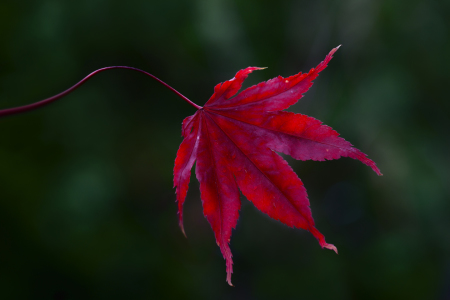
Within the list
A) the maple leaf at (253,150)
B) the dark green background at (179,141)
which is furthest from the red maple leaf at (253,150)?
the dark green background at (179,141)

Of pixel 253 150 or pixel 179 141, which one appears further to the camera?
pixel 179 141

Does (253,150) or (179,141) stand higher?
(253,150)

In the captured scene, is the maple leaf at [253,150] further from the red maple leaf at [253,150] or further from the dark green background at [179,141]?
the dark green background at [179,141]

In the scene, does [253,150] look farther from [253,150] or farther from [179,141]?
[179,141]

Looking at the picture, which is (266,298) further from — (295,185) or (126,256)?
(295,185)

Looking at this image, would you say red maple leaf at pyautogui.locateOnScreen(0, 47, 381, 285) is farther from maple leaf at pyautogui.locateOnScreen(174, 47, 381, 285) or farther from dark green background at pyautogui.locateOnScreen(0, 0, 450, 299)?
dark green background at pyautogui.locateOnScreen(0, 0, 450, 299)

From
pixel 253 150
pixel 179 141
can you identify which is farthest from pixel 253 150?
pixel 179 141
